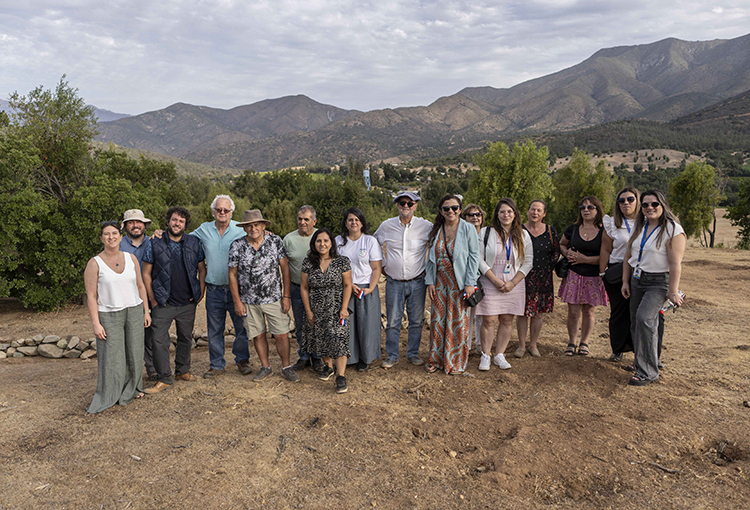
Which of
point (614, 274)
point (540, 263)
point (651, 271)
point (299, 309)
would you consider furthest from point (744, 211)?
point (299, 309)

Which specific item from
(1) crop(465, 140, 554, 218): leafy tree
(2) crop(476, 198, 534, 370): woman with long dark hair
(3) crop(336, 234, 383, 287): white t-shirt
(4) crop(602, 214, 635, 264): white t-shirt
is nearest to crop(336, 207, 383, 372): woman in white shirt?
(3) crop(336, 234, 383, 287): white t-shirt

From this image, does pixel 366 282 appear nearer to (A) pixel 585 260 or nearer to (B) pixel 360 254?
(B) pixel 360 254

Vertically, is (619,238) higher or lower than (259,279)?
higher

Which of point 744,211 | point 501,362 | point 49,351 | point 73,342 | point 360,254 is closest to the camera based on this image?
point 360,254

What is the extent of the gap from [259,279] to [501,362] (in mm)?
3141

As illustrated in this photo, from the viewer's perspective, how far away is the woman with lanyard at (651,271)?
4559mm

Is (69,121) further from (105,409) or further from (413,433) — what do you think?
(413,433)

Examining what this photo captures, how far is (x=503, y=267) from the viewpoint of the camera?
212 inches

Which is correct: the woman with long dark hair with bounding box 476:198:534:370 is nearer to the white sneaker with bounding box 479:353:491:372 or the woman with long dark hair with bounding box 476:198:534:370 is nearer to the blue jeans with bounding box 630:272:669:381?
the white sneaker with bounding box 479:353:491:372

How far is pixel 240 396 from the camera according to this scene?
4.91 m

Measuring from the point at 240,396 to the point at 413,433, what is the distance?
206cm

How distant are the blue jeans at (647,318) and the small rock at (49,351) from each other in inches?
362

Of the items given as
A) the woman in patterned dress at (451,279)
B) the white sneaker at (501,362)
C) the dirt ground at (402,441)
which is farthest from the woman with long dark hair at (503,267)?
the dirt ground at (402,441)

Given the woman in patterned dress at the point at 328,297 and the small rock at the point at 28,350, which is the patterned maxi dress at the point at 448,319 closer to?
the woman in patterned dress at the point at 328,297
